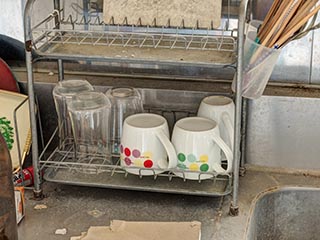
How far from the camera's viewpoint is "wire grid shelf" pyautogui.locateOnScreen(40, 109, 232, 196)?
1200mm

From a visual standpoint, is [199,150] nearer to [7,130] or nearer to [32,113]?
[32,113]

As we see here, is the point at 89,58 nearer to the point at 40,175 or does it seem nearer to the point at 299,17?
the point at 40,175

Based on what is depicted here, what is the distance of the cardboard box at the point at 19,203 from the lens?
1137mm

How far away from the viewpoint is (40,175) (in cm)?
124

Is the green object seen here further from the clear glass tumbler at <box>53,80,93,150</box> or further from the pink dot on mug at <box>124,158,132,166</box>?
the pink dot on mug at <box>124,158,132,166</box>

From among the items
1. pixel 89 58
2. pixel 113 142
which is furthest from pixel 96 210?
pixel 89 58

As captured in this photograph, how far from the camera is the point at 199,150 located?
117 centimetres

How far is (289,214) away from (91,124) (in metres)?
0.44

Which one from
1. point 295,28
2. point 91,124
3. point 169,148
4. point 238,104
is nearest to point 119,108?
point 91,124

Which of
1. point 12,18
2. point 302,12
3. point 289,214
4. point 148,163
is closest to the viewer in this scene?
point 302,12

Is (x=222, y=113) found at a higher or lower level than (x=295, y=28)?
lower

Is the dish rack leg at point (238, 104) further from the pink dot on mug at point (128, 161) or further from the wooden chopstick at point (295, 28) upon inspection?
the pink dot on mug at point (128, 161)

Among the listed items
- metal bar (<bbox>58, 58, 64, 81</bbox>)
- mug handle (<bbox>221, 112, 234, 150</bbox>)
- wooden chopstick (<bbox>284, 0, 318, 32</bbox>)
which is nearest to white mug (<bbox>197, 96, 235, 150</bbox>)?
mug handle (<bbox>221, 112, 234, 150</bbox>)

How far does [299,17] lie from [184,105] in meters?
0.37
